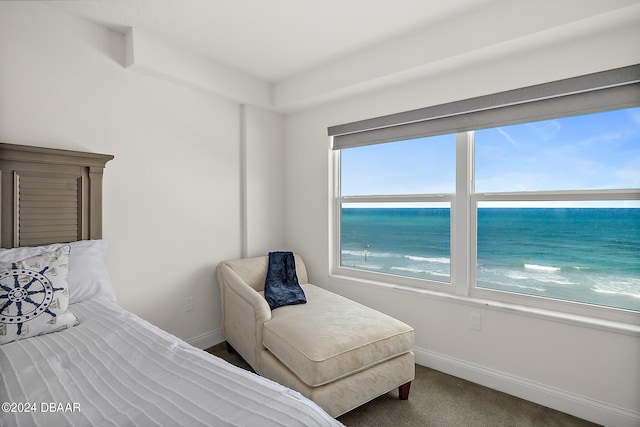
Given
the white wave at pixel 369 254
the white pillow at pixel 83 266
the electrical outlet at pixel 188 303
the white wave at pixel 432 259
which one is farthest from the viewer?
the white wave at pixel 369 254

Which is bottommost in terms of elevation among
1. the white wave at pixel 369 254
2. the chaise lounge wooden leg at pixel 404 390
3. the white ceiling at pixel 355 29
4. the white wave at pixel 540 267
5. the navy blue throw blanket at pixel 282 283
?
the chaise lounge wooden leg at pixel 404 390

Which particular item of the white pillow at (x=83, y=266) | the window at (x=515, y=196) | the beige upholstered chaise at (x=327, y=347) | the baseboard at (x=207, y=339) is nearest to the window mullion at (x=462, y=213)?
the window at (x=515, y=196)

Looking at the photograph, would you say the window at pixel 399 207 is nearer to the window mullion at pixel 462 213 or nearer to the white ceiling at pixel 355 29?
the window mullion at pixel 462 213

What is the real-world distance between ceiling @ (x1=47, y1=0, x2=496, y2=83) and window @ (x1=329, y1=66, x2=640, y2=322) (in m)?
0.68

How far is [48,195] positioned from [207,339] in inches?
68.3

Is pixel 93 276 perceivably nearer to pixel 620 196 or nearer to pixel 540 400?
pixel 540 400

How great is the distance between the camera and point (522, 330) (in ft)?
7.18

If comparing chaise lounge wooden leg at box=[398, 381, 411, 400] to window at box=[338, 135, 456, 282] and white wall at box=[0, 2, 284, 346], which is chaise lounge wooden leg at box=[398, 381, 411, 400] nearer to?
window at box=[338, 135, 456, 282]

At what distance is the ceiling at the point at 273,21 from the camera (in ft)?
6.73

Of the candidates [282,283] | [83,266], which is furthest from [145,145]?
[282,283]

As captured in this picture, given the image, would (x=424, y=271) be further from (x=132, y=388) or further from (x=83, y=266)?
(x=83, y=266)

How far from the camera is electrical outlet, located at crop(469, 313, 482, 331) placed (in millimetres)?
2361

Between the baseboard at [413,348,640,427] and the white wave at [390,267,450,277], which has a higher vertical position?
the white wave at [390,267,450,277]

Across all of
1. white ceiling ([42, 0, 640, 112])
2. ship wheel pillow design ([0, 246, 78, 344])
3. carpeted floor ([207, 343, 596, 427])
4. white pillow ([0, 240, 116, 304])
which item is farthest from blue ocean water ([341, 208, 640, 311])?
ship wheel pillow design ([0, 246, 78, 344])
